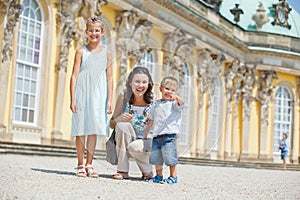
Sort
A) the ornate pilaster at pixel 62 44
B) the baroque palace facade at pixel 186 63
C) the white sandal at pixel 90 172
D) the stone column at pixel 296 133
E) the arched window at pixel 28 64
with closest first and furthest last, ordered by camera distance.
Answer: the white sandal at pixel 90 172 < the baroque palace facade at pixel 186 63 < the arched window at pixel 28 64 < the ornate pilaster at pixel 62 44 < the stone column at pixel 296 133

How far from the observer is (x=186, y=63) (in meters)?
8.04

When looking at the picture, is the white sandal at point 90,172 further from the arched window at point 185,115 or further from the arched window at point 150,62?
the arched window at point 150,62

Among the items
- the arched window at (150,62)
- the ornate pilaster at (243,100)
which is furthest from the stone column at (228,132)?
the arched window at (150,62)

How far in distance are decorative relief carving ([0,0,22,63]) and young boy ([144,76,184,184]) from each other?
9627mm

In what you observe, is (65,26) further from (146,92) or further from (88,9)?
(146,92)

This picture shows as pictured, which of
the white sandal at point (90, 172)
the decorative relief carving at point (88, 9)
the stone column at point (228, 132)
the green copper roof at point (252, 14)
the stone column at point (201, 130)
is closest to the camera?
the white sandal at point (90, 172)

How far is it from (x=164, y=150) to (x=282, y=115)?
29529 millimetres

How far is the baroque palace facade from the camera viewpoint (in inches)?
325

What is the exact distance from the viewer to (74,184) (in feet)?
21.9

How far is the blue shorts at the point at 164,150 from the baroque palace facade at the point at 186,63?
182 mm

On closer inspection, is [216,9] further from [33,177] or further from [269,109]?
[33,177]

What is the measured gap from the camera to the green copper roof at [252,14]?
37.2m

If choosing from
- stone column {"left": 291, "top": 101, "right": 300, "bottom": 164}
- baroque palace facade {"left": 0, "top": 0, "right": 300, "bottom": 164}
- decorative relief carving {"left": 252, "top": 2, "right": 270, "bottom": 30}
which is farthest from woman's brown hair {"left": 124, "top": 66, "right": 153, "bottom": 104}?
decorative relief carving {"left": 252, "top": 2, "right": 270, "bottom": 30}

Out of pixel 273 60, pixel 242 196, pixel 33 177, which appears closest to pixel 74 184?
pixel 33 177
